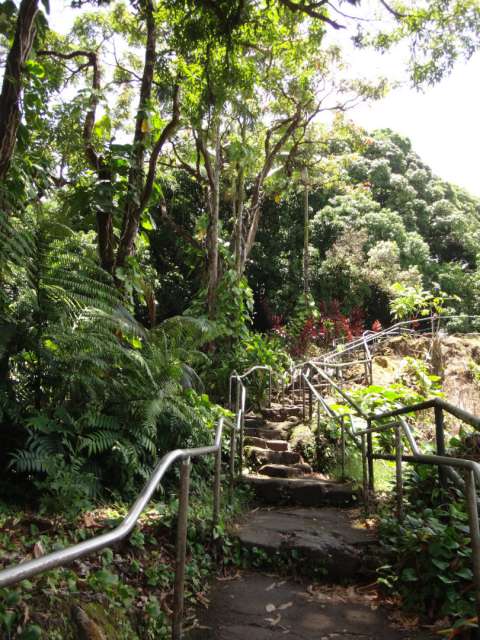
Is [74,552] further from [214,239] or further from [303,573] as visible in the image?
[214,239]

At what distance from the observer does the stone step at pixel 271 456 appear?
6.16 m

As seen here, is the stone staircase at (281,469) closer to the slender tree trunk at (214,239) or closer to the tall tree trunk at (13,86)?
the slender tree trunk at (214,239)

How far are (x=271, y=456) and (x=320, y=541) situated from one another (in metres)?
2.70

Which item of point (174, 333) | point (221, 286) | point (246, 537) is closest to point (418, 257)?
point (221, 286)

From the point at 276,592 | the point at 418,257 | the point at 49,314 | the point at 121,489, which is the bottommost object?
the point at 276,592

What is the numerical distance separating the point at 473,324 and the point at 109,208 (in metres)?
15.7

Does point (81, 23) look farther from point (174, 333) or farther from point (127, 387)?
point (127, 387)

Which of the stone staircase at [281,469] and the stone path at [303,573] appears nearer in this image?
the stone path at [303,573]

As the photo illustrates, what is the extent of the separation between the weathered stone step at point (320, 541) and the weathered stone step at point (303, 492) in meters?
0.57

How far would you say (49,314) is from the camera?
136 inches

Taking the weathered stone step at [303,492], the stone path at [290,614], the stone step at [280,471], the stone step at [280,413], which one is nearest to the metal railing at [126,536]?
the stone path at [290,614]

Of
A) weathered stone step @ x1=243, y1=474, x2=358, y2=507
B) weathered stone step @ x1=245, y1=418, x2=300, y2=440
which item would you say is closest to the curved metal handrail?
weathered stone step @ x1=243, y1=474, x2=358, y2=507

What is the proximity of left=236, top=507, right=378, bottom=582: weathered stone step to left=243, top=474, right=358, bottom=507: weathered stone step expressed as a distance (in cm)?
57

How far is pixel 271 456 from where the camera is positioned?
6.18m
